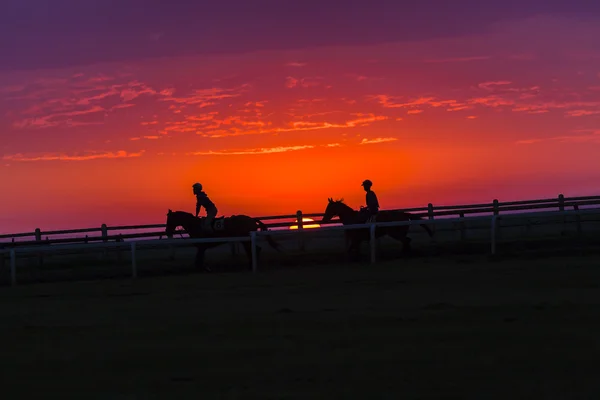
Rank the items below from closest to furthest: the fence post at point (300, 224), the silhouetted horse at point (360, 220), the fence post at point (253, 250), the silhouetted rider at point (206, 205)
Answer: the fence post at point (253, 250) < the silhouetted rider at point (206, 205) < the silhouetted horse at point (360, 220) < the fence post at point (300, 224)

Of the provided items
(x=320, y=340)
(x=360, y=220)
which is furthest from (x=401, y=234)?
(x=320, y=340)

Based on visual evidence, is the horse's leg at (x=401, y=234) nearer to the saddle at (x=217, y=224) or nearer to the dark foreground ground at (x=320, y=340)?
the saddle at (x=217, y=224)

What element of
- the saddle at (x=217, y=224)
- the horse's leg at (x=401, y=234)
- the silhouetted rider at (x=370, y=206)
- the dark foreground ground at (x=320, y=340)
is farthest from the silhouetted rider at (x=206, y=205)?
the dark foreground ground at (x=320, y=340)

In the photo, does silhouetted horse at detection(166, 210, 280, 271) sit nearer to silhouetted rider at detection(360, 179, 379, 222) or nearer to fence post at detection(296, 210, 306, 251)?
silhouetted rider at detection(360, 179, 379, 222)

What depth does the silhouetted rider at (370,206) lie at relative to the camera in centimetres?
2234

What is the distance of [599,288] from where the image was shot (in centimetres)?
1380

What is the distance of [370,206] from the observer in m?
22.7

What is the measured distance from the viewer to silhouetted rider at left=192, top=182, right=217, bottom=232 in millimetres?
21812

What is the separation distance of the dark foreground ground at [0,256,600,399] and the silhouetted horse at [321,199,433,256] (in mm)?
5769

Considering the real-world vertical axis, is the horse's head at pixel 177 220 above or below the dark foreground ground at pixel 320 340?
above

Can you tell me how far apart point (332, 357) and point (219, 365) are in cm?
107

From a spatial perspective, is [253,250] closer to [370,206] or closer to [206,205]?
[206,205]

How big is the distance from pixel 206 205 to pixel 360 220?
388cm

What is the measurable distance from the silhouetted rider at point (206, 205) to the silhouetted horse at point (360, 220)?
3184 millimetres
